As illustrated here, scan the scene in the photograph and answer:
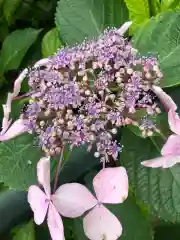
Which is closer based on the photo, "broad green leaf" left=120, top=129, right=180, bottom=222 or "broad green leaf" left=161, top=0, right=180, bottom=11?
"broad green leaf" left=120, top=129, right=180, bottom=222

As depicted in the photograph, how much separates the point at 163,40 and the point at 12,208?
0.73 ft

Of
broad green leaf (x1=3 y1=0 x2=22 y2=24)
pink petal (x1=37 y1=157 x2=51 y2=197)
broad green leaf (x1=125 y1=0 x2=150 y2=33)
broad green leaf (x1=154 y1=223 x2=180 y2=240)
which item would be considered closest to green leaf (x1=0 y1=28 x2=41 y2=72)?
broad green leaf (x1=3 y1=0 x2=22 y2=24)

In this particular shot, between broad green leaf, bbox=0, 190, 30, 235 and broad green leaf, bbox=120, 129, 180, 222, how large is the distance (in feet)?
0.34

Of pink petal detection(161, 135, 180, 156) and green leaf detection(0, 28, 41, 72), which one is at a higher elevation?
pink petal detection(161, 135, 180, 156)

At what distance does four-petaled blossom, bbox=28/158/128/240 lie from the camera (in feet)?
1.49

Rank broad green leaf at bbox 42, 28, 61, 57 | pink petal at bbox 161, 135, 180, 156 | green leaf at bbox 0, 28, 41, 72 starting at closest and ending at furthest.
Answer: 1. pink petal at bbox 161, 135, 180, 156
2. broad green leaf at bbox 42, 28, 61, 57
3. green leaf at bbox 0, 28, 41, 72

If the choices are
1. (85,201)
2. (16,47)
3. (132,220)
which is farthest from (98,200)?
(16,47)

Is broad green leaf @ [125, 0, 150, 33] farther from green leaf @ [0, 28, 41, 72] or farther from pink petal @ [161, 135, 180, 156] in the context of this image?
pink petal @ [161, 135, 180, 156]

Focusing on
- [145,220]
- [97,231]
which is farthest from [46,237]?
[97,231]

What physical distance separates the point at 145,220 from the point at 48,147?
0.60 feet

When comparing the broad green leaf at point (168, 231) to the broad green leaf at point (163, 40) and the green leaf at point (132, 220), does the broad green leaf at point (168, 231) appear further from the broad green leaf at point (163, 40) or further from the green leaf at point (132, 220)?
the broad green leaf at point (163, 40)

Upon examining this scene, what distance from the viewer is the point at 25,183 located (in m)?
0.53

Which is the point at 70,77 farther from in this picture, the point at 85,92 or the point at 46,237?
the point at 46,237

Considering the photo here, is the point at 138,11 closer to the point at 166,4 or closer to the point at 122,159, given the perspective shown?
the point at 166,4
